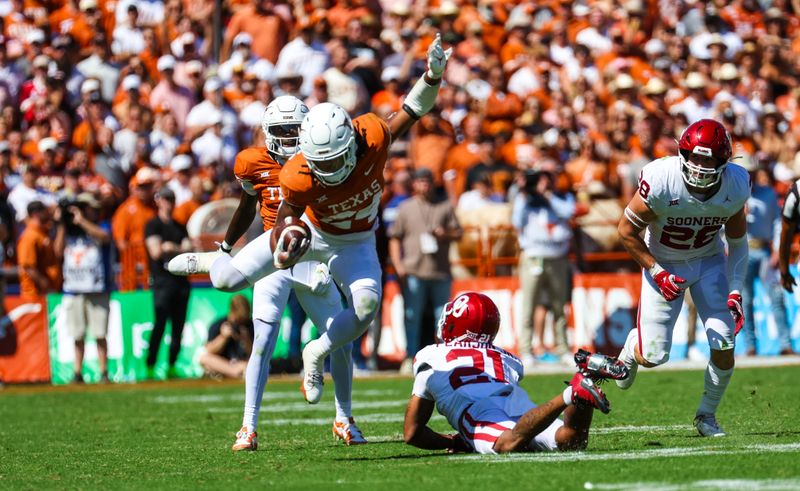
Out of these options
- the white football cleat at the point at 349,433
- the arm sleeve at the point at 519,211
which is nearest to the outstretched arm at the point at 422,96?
the white football cleat at the point at 349,433

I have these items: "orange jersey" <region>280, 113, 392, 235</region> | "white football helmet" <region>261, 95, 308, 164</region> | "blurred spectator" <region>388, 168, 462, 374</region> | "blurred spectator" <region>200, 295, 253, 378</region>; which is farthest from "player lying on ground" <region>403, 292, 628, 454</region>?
"blurred spectator" <region>200, 295, 253, 378</region>

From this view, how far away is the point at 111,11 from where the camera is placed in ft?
67.8

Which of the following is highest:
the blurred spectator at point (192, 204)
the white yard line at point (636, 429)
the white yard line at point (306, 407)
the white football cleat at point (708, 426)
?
the blurred spectator at point (192, 204)

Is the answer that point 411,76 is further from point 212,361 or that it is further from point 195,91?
point 212,361

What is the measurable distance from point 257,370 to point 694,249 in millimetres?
2732

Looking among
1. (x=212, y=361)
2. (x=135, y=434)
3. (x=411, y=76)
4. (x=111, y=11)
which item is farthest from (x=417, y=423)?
(x=111, y=11)

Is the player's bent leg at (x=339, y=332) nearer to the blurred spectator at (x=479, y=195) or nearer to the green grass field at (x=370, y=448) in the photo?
the green grass field at (x=370, y=448)

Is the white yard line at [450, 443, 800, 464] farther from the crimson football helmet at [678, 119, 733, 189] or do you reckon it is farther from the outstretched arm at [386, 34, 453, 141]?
the outstretched arm at [386, 34, 453, 141]

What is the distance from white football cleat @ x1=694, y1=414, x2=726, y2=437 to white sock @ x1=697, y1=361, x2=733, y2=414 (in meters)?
0.03

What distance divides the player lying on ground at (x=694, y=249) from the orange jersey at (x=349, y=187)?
59.2 inches

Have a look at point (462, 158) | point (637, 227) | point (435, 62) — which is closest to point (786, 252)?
point (637, 227)

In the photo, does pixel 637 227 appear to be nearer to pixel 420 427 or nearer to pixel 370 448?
pixel 420 427

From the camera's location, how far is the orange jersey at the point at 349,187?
305 inches

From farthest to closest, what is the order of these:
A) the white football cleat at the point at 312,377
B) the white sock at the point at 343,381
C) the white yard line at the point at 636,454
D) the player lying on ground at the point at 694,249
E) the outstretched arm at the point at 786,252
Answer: the outstretched arm at the point at 786,252 < the white sock at the point at 343,381 < the white football cleat at the point at 312,377 < the player lying on ground at the point at 694,249 < the white yard line at the point at 636,454
